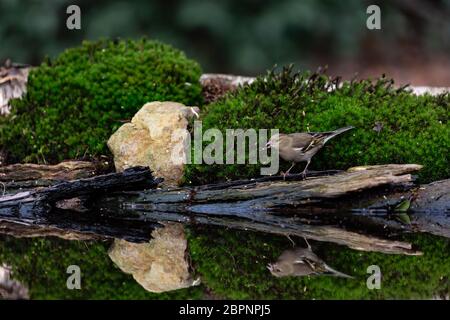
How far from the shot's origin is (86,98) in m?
9.27

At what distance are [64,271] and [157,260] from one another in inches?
26.7

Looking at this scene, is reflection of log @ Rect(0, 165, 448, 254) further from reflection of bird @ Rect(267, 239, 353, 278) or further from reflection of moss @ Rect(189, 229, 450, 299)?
reflection of bird @ Rect(267, 239, 353, 278)

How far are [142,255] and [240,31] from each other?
811 centimetres

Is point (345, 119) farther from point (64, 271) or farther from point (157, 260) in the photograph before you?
point (64, 271)

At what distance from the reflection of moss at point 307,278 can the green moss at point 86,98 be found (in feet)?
8.00

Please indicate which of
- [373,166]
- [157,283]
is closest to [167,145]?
[373,166]

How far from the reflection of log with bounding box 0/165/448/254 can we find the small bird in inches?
8.4

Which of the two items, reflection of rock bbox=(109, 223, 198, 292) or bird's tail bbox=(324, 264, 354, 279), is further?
reflection of rock bbox=(109, 223, 198, 292)

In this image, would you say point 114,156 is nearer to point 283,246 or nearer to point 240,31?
point 283,246

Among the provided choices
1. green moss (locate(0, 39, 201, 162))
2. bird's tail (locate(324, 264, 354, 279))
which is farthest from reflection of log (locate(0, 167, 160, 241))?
bird's tail (locate(324, 264, 354, 279))

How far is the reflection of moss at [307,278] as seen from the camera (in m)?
5.62

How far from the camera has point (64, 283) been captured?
19.5 feet

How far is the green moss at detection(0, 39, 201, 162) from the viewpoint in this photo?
9.06 metres

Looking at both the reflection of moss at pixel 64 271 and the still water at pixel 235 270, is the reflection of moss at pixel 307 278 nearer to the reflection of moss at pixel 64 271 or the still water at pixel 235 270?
the still water at pixel 235 270
